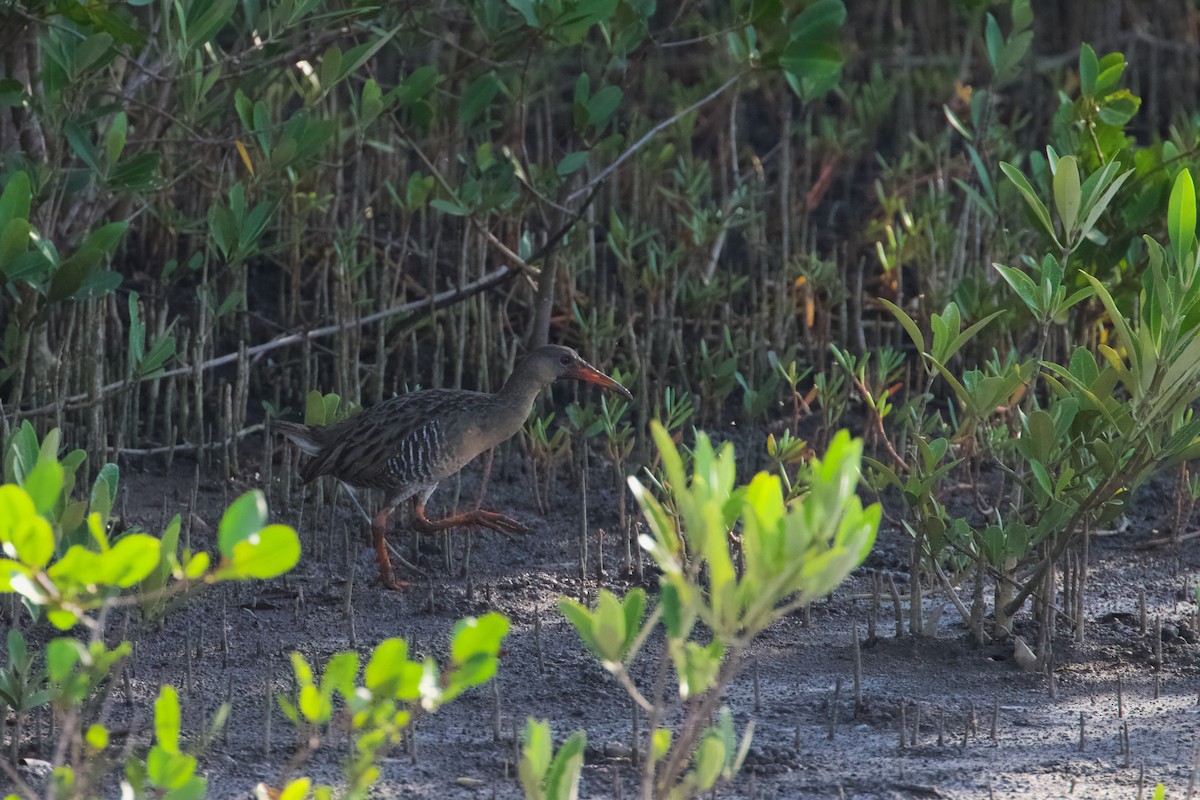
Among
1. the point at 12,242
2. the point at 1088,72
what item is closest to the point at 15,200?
the point at 12,242

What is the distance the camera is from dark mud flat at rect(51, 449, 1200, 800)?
3184 mm

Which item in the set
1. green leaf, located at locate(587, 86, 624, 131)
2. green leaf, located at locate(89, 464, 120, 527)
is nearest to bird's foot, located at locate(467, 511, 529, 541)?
green leaf, located at locate(587, 86, 624, 131)

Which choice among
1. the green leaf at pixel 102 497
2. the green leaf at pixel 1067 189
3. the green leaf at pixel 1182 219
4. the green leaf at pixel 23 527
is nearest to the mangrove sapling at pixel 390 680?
the green leaf at pixel 23 527

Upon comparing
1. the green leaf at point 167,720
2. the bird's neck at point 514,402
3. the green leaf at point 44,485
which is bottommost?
the green leaf at point 167,720

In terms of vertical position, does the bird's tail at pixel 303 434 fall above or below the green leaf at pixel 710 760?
above

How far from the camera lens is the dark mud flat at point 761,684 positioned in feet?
10.4

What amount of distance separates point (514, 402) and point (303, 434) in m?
0.66

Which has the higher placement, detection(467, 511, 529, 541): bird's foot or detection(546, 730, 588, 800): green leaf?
detection(467, 511, 529, 541): bird's foot

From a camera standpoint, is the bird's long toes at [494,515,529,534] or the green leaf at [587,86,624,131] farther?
the green leaf at [587,86,624,131]

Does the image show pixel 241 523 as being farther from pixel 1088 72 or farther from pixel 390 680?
pixel 1088 72

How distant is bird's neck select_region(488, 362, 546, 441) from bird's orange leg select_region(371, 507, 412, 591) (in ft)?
1.52

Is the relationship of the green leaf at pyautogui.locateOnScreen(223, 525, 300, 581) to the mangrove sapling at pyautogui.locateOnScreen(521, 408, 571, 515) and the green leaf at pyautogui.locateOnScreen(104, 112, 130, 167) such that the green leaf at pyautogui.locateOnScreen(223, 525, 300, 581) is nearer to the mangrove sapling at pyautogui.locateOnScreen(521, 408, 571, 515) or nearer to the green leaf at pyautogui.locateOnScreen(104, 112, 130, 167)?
the green leaf at pyautogui.locateOnScreen(104, 112, 130, 167)

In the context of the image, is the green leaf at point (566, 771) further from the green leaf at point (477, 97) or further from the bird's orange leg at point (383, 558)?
the green leaf at point (477, 97)

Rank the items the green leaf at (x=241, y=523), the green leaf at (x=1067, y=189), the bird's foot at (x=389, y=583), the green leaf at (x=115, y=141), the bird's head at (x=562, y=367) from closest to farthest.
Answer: the green leaf at (x=241, y=523), the green leaf at (x=1067, y=189), the green leaf at (x=115, y=141), the bird's foot at (x=389, y=583), the bird's head at (x=562, y=367)
